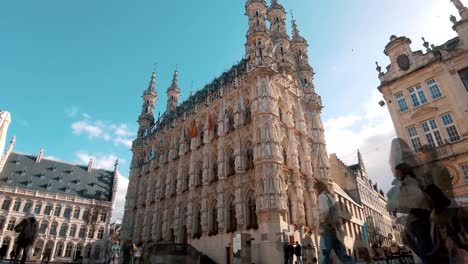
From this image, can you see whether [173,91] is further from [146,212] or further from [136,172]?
[146,212]

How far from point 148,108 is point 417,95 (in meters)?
41.1

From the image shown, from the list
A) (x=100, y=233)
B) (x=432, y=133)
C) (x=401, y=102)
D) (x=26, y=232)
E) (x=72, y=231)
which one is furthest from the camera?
(x=100, y=233)

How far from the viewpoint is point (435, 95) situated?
22.4 metres

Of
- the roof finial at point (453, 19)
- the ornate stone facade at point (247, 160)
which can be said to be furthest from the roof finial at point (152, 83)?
the roof finial at point (453, 19)

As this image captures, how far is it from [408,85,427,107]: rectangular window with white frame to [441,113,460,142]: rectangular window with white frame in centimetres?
218

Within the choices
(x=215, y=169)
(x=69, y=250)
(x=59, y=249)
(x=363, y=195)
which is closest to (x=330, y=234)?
(x=215, y=169)

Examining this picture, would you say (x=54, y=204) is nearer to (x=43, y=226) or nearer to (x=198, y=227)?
(x=43, y=226)

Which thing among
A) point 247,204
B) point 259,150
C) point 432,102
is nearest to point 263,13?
point 259,150

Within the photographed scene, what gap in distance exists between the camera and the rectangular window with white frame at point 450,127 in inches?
813

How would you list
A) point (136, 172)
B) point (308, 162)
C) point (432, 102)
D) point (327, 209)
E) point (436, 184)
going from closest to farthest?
point (436, 184), point (327, 209), point (432, 102), point (308, 162), point (136, 172)

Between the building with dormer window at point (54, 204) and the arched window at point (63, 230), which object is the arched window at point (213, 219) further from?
the arched window at point (63, 230)

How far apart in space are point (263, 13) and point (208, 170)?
2009 centimetres

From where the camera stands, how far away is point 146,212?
1446 inches

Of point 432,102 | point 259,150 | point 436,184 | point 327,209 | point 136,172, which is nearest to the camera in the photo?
point 436,184
